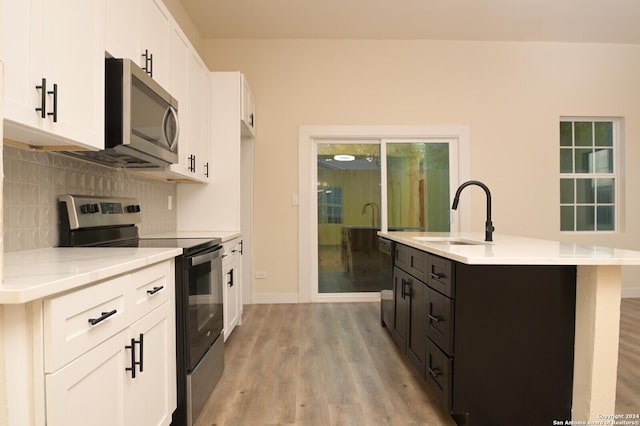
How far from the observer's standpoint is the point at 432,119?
448 centimetres

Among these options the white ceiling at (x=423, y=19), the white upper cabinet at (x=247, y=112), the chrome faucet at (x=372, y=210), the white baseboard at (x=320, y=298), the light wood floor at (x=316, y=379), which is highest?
the white ceiling at (x=423, y=19)

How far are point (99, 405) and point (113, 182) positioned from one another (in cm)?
159

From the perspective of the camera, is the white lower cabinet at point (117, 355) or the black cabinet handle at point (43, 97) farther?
the black cabinet handle at point (43, 97)

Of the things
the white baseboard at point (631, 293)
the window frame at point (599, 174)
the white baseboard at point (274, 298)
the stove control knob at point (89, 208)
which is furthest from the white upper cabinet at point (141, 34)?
the white baseboard at point (631, 293)

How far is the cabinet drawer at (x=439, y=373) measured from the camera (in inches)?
70.2

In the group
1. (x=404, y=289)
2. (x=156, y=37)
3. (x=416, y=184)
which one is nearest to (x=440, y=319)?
(x=404, y=289)

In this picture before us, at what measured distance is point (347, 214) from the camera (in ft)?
15.0

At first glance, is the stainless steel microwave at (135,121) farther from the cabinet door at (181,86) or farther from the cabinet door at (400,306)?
the cabinet door at (400,306)

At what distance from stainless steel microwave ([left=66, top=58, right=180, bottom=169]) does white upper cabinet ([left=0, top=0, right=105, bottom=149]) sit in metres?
0.08

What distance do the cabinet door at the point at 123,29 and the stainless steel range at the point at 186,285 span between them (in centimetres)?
72

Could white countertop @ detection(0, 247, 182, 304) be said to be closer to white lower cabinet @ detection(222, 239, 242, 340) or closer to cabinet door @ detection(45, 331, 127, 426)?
cabinet door @ detection(45, 331, 127, 426)

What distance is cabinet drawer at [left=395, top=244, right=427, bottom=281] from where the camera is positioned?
227 centimetres

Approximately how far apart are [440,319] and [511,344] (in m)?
0.32

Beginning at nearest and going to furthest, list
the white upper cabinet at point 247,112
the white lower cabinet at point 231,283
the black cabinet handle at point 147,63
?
1. the black cabinet handle at point 147,63
2. the white lower cabinet at point 231,283
3. the white upper cabinet at point 247,112
